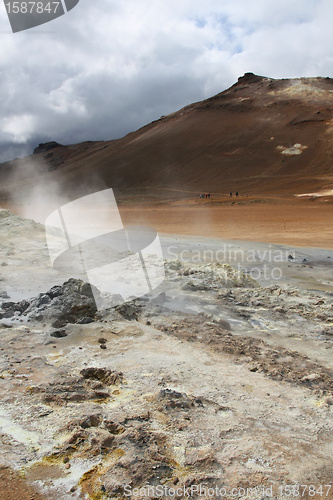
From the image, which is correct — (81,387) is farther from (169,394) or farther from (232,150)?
(232,150)

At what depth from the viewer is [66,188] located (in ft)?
169

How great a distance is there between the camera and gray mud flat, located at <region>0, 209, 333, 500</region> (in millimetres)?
2146

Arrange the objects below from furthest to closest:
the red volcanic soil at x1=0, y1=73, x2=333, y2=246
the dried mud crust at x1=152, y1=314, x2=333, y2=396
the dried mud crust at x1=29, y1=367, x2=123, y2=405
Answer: the red volcanic soil at x1=0, y1=73, x2=333, y2=246 < the dried mud crust at x1=152, y1=314, x2=333, y2=396 < the dried mud crust at x1=29, y1=367, x2=123, y2=405

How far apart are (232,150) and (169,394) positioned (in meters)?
49.4

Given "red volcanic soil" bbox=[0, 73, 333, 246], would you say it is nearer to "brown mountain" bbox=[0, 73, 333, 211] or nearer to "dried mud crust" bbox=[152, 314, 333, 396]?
"brown mountain" bbox=[0, 73, 333, 211]

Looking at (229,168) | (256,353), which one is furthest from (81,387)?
(229,168)

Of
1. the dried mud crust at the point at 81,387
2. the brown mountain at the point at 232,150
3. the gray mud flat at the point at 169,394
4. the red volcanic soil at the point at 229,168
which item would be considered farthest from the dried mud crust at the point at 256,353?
the brown mountain at the point at 232,150

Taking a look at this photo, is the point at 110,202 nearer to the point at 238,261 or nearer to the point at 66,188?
the point at 238,261

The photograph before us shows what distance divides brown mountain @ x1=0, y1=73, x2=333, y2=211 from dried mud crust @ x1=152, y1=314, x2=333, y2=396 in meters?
30.3

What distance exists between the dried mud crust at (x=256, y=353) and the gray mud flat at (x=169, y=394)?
0.06 feet

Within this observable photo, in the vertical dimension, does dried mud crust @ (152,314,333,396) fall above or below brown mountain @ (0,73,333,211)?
below

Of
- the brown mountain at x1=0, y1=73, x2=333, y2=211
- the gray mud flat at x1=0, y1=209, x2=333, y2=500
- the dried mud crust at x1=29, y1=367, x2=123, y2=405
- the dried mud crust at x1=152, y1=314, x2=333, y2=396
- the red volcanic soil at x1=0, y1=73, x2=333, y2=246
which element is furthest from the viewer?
the brown mountain at x1=0, y1=73, x2=333, y2=211

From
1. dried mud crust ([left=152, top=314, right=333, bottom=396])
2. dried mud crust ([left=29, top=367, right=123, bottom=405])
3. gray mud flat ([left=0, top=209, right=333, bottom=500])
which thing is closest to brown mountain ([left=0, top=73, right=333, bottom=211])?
gray mud flat ([left=0, top=209, right=333, bottom=500])

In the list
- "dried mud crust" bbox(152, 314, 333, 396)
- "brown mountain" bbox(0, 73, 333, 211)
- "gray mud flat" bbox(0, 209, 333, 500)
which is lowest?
"dried mud crust" bbox(152, 314, 333, 396)
